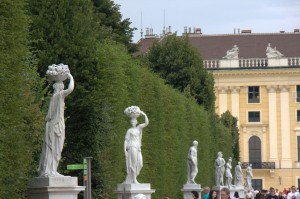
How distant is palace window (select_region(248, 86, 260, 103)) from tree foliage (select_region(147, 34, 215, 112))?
3327 centimetres

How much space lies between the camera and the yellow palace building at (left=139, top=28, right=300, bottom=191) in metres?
106

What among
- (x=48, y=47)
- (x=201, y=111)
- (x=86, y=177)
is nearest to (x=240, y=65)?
(x=201, y=111)

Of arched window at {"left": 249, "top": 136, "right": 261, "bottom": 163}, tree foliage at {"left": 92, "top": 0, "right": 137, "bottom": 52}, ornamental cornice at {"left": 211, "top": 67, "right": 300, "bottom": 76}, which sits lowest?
arched window at {"left": 249, "top": 136, "right": 261, "bottom": 163}

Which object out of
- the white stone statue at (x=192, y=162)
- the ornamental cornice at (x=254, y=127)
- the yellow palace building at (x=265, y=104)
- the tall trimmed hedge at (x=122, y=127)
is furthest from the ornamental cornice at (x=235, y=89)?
the white stone statue at (x=192, y=162)

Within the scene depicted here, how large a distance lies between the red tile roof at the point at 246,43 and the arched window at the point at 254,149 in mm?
8246

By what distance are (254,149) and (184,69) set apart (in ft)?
119

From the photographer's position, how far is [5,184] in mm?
21703

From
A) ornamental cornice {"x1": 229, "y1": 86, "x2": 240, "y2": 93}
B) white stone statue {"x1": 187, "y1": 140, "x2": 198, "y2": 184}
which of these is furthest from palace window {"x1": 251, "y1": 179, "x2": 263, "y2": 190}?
white stone statue {"x1": 187, "y1": 140, "x2": 198, "y2": 184}

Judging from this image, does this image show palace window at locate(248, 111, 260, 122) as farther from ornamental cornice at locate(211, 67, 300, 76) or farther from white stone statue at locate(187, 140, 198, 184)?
white stone statue at locate(187, 140, 198, 184)

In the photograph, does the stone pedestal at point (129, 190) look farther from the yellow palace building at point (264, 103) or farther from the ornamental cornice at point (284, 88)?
the ornamental cornice at point (284, 88)

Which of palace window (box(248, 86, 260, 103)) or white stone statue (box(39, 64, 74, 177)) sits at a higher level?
palace window (box(248, 86, 260, 103))

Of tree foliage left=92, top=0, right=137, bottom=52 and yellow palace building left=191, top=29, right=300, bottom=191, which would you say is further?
yellow palace building left=191, top=29, right=300, bottom=191

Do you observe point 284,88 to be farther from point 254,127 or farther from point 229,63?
point 229,63

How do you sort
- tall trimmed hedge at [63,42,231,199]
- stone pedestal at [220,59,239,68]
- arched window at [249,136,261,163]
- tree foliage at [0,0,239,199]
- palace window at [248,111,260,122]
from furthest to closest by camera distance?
palace window at [248,111,260,122]
stone pedestal at [220,59,239,68]
arched window at [249,136,261,163]
tall trimmed hedge at [63,42,231,199]
tree foliage at [0,0,239,199]
